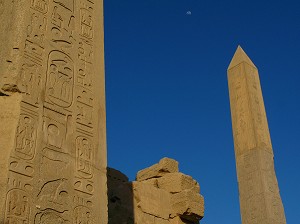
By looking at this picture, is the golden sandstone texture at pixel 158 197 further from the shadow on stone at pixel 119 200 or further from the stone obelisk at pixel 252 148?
the stone obelisk at pixel 252 148

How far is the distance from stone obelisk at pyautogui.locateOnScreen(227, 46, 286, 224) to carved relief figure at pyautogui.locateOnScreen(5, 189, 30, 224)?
5.89 m

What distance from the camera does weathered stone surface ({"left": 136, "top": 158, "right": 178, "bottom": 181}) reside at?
642 centimetres

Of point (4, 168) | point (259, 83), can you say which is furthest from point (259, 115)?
point (4, 168)

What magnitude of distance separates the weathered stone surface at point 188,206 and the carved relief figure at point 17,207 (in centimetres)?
290

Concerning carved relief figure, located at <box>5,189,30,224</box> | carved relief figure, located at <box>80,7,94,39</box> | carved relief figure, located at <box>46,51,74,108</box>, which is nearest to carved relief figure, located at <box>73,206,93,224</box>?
carved relief figure, located at <box>5,189,30,224</box>

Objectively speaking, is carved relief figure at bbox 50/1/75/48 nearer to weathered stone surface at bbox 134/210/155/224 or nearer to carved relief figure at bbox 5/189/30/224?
carved relief figure at bbox 5/189/30/224

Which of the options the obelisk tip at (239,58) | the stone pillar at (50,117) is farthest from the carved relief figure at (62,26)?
the obelisk tip at (239,58)

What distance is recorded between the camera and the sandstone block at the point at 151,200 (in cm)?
582

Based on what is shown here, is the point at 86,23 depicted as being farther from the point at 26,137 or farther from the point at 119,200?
the point at 119,200

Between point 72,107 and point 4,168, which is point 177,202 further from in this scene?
point 4,168

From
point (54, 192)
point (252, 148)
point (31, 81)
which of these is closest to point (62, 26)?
point (31, 81)

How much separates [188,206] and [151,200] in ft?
1.30

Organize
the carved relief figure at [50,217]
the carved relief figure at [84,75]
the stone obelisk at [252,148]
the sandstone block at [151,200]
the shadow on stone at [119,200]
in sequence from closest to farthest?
the carved relief figure at [50,217] → the carved relief figure at [84,75] → the shadow on stone at [119,200] → the sandstone block at [151,200] → the stone obelisk at [252,148]

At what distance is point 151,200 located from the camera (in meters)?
5.91
